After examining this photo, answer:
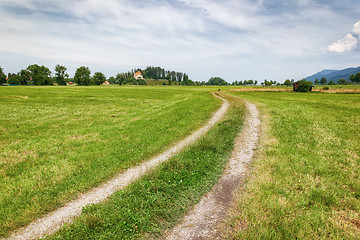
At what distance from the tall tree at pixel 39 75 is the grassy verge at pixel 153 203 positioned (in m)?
202

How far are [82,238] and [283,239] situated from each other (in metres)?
6.73

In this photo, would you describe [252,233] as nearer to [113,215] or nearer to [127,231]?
[127,231]

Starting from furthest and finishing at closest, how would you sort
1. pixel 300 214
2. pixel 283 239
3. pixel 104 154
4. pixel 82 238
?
1. pixel 104 154
2. pixel 300 214
3. pixel 82 238
4. pixel 283 239

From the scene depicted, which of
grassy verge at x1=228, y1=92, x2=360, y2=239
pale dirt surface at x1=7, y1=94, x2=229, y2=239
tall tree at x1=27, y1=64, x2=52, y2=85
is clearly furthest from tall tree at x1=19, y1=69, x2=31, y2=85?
grassy verge at x1=228, y1=92, x2=360, y2=239

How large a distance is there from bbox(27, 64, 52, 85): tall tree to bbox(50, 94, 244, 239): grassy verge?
661 ft

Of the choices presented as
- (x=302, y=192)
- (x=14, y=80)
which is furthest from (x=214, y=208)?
(x=14, y=80)

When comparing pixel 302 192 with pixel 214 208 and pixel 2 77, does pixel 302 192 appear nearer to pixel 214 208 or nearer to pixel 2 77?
pixel 214 208

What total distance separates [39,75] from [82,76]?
36.8 metres

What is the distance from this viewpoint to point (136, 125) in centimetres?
2267

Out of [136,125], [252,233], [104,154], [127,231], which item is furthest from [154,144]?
[252,233]

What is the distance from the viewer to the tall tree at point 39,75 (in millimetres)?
160300

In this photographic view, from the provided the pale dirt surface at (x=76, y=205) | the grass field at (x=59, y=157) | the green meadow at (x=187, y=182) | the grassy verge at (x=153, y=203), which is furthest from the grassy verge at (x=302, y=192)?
the grass field at (x=59, y=157)

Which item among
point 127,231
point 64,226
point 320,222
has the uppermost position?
point 320,222

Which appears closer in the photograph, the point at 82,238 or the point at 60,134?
the point at 82,238
